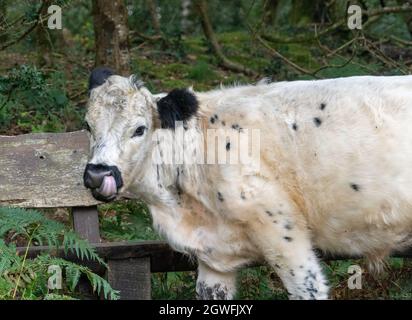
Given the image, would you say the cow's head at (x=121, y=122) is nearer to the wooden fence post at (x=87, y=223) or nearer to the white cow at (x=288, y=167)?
the white cow at (x=288, y=167)

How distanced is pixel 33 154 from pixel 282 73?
15.8 ft

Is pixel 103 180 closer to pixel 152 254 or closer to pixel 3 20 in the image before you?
pixel 152 254

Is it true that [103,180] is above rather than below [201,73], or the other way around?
below

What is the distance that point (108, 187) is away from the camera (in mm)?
5156

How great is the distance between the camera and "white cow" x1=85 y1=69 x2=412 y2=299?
537 cm

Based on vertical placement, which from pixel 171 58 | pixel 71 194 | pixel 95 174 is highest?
pixel 171 58

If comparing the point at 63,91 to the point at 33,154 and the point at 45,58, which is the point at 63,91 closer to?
the point at 45,58

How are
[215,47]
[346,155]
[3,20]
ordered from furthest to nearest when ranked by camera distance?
[215,47]
[3,20]
[346,155]

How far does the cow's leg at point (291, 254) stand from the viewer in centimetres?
543

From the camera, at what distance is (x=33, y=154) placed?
6.30 metres

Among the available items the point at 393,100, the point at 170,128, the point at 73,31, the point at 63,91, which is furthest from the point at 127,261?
the point at 73,31

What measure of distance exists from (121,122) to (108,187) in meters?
0.47

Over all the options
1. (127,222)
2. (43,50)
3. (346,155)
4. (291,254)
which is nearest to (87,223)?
(127,222)

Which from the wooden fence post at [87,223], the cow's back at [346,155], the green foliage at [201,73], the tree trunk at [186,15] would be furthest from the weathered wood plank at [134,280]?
the tree trunk at [186,15]
